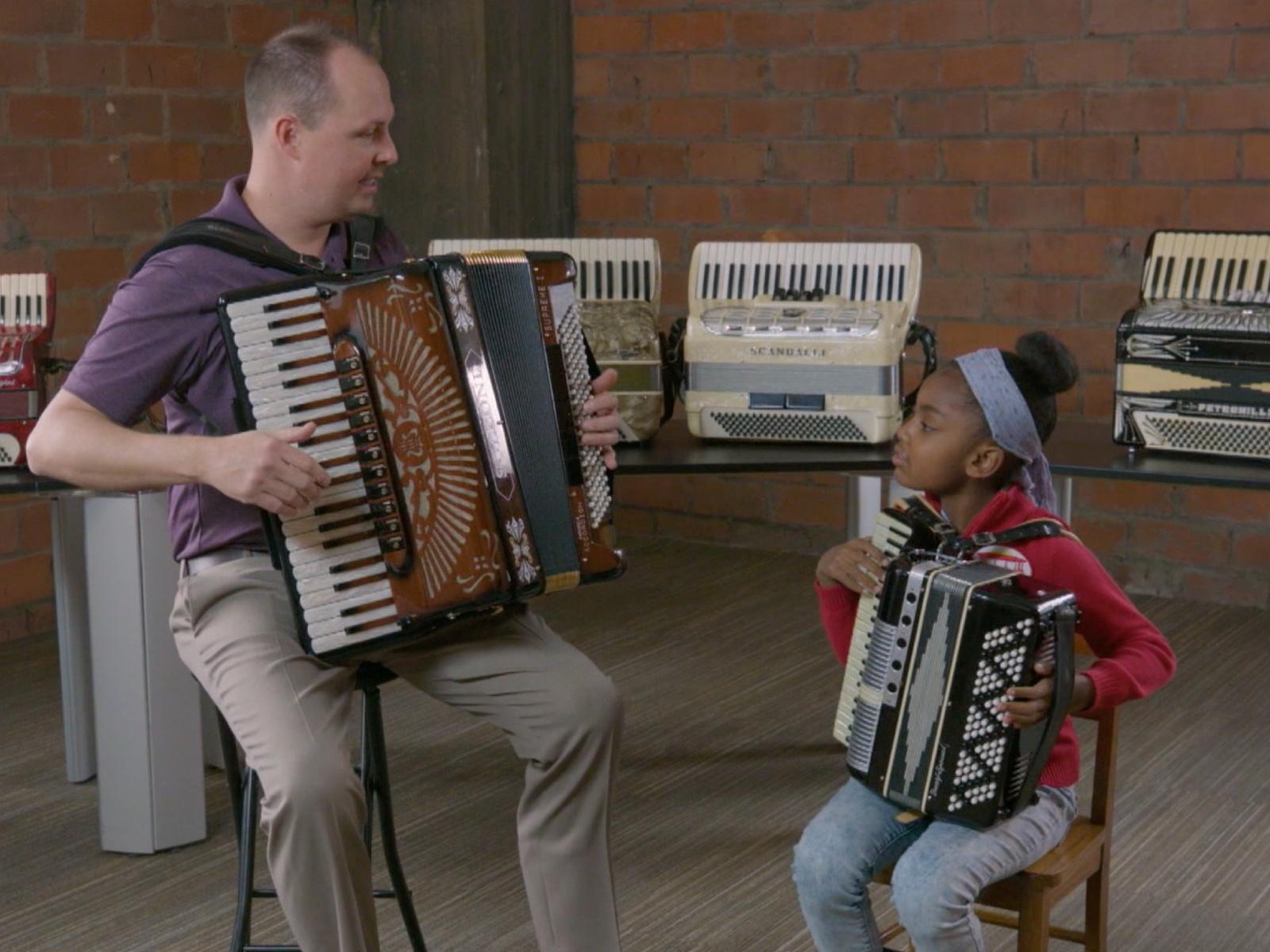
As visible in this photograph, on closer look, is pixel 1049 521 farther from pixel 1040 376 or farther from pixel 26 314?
pixel 26 314

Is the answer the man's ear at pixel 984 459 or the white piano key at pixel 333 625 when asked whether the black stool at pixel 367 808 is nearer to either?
the white piano key at pixel 333 625

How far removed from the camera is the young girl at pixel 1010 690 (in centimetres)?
193

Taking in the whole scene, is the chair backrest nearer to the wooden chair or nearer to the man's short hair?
the wooden chair

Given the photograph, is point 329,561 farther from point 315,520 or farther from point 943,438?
point 943,438

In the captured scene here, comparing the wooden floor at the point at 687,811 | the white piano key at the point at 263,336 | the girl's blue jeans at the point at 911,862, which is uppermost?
the white piano key at the point at 263,336

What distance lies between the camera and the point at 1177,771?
3312 millimetres

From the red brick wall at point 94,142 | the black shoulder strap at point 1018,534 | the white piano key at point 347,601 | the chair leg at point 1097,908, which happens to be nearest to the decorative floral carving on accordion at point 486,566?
the white piano key at point 347,601

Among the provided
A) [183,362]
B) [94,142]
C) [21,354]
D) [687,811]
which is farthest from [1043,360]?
[94,142]

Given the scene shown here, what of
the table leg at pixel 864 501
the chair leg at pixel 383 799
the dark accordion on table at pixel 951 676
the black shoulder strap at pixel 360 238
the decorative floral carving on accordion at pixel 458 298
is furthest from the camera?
the table leg at pixel 864 501

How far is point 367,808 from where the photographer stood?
7.39 feet

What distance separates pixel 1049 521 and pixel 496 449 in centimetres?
70

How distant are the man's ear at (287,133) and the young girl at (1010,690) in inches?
37.1

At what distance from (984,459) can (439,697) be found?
817 millimetres

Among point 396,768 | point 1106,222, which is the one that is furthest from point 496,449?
point 1106,222
